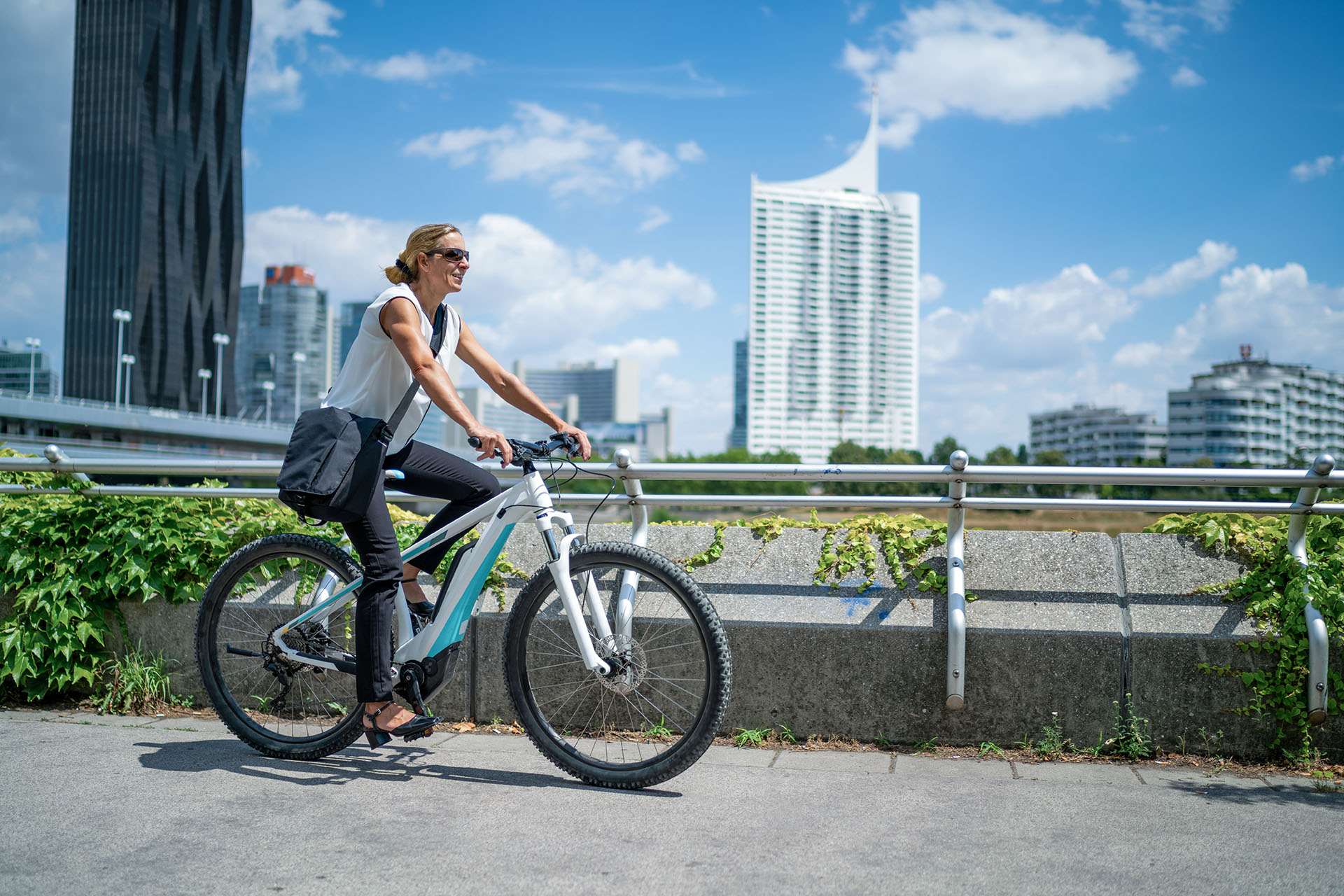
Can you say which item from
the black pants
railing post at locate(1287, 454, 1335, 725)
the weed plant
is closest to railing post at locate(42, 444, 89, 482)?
the weed plant

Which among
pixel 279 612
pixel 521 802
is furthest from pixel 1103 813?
pixel 279 612

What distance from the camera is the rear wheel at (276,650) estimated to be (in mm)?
4277

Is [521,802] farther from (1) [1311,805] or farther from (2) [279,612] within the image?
(1) [1311,805]

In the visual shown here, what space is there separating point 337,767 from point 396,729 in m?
0.39

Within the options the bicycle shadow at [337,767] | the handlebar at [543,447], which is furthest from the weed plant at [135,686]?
the handlebar at [543,447]

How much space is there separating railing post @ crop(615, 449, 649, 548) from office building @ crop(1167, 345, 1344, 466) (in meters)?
147

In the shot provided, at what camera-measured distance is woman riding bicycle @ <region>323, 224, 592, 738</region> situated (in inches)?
152

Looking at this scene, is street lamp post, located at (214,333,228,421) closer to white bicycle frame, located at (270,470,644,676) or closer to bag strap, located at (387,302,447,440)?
bag strap, located at (387,302,447,440)

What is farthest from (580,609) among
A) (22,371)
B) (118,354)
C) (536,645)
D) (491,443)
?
(22,371)

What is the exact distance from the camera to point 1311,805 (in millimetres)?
3531

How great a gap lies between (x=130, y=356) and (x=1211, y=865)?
110m

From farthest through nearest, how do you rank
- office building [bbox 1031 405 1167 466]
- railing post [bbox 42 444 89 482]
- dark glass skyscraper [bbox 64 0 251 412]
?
1. office building [bbox 1031 405 1167 466]
2. dark glass skyscraper [bbox 64 0 251 412]
3. railing post [bbox 42 444 89 482]

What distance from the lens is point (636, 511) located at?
4.69m

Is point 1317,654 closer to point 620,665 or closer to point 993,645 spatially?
point 993,645
